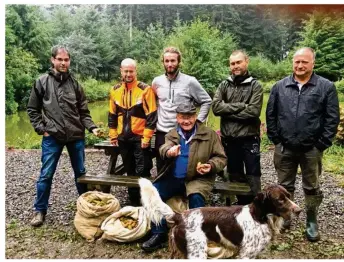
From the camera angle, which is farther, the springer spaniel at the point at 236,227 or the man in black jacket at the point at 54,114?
the man in black jacket at the point at 54,114

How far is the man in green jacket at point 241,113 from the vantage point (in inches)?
175

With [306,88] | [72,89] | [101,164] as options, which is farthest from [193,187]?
[101,164]

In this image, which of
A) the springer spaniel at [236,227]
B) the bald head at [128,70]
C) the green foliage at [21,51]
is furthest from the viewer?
the green foliage at [21,51]

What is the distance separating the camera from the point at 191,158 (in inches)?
162

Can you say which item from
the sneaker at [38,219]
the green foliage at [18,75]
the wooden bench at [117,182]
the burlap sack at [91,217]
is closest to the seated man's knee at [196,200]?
the wooden bench at [117,182]

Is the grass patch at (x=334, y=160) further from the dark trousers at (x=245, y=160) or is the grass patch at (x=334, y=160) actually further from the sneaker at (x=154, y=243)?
the sneaker at (x=154, y=243)

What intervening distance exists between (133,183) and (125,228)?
0.69 meters

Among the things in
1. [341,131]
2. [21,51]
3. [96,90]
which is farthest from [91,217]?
[21,51]

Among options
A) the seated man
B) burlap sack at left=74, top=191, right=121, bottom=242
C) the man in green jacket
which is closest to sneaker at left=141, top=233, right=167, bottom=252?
the seated man

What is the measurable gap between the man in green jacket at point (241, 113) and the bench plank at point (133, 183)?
16 centimetres

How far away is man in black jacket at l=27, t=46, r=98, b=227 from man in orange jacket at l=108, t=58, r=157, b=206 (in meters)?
0.36

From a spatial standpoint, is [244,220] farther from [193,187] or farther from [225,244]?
[193,187]

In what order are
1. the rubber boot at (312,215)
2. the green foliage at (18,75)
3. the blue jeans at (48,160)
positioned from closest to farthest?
the rubber boot at (312,215) → the blue jeans at (48,160) → the green foliage at (18,75)
